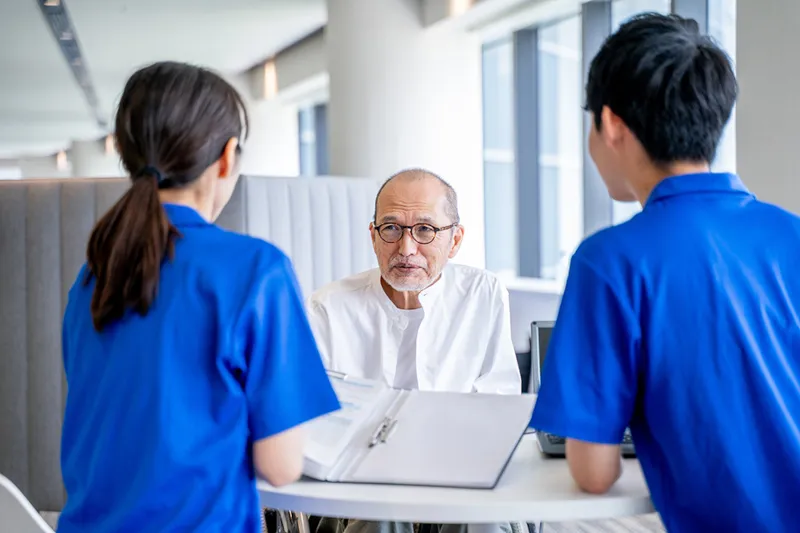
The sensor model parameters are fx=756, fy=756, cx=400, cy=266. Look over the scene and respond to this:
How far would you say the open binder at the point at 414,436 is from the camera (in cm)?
119

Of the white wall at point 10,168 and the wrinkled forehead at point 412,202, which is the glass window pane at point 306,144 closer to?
the wrinkled forehead at point 412,202

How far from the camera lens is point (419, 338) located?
2.21 m

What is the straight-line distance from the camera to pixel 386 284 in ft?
7.59

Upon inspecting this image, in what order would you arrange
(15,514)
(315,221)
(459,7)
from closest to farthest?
(15,514) < (315,221) < (459,7)

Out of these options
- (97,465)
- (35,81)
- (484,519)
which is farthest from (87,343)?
(35,81)

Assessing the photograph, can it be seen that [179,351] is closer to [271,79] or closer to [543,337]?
[543,337]

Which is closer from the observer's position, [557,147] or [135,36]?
[557,147]

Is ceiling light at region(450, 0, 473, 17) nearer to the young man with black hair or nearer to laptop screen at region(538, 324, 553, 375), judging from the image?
laptop screen at region(538, 324, 553, 375)

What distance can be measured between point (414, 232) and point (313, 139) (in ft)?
24.5

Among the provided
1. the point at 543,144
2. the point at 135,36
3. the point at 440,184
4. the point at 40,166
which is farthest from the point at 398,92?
the point at 40,166

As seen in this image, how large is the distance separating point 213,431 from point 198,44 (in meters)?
7.35

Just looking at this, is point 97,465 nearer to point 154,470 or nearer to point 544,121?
point 154,470

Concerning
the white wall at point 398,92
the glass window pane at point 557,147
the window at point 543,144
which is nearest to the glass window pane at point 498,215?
the window at point 543,144

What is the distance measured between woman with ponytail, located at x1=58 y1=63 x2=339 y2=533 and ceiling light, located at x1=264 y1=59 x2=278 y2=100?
296 inches
